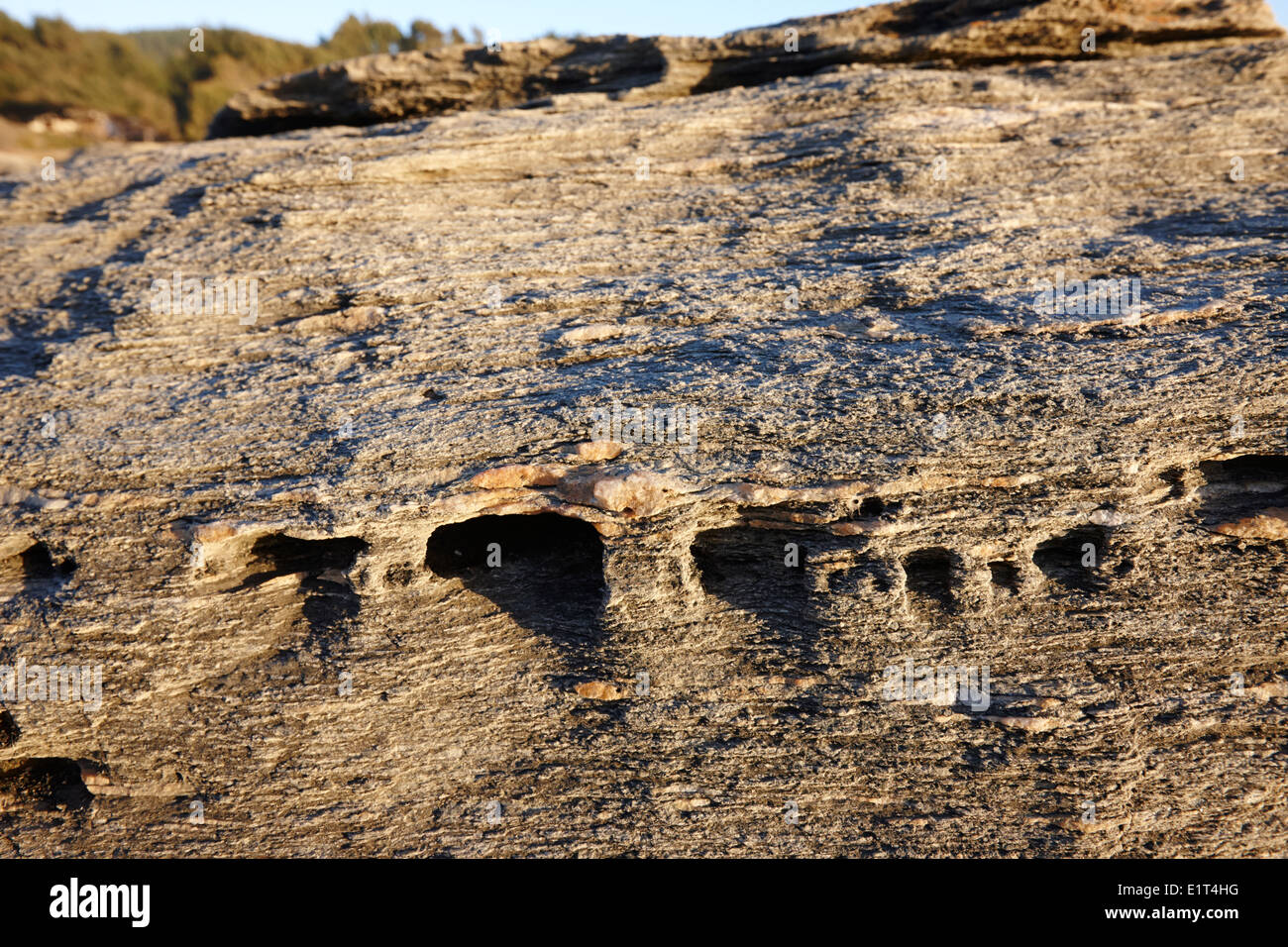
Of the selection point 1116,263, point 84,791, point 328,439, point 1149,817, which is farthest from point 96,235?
point 1149,817

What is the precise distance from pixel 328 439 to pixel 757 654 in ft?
18.0

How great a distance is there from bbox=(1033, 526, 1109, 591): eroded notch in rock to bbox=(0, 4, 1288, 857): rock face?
38 millimetres

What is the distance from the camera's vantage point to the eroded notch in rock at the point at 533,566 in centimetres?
832

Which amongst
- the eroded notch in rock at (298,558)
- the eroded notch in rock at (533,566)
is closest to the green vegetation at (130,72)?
the eroded notch in rock at (298,558)

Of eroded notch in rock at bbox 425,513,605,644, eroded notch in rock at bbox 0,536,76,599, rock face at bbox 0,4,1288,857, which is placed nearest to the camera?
rock face at bbox 0,4,1288,857

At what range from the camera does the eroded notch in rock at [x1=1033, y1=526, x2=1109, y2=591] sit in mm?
7703

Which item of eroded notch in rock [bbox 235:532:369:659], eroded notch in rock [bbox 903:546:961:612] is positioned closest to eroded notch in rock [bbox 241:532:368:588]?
eroded notch in rock [bbox 235:532:369:659]

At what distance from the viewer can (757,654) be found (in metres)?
8.06

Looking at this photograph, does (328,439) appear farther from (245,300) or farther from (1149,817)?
(1149,817)

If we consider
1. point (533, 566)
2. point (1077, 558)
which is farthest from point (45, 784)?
point (1077, 558)

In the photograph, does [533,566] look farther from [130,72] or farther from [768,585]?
[130,72]

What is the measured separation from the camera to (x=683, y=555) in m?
7.86

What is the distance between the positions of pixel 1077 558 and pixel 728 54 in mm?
9296

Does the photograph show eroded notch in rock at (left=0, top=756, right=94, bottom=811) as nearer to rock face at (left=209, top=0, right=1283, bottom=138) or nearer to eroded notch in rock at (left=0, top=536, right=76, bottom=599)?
eroded notch in rock at (left=0, top=536, right=76, bottom=599)
